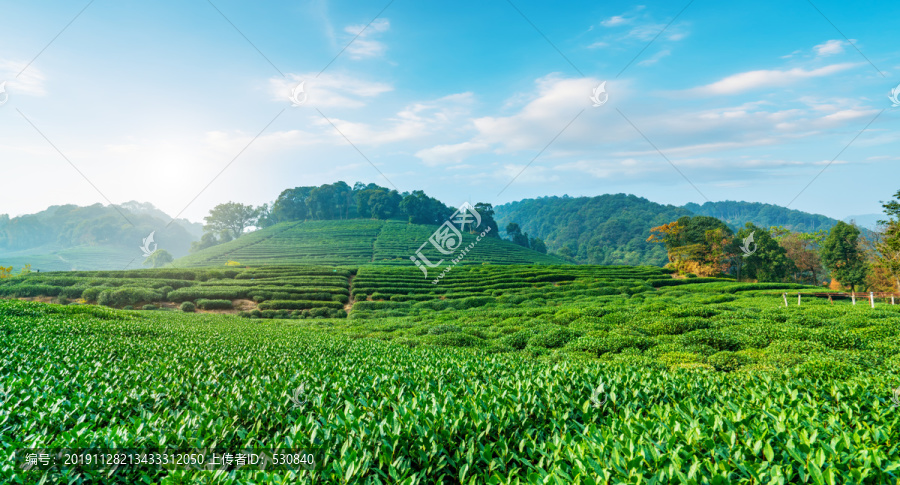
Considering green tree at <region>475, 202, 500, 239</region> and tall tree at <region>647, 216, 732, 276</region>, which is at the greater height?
green tree at <region>475, 202, 500, 239</region>

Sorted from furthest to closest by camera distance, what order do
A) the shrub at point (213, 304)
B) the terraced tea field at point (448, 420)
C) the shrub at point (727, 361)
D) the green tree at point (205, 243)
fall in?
1. the green tree at point (205, 243)
2. the shrub at point (213, 304)
3. the shrub at point (727, 361)
4. the terraced tea field at point (448, 420)

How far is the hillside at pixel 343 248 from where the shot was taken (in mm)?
67375

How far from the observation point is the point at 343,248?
73562 mm

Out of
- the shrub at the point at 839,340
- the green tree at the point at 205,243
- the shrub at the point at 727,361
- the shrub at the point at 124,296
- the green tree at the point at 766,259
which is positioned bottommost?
the shrub at the point at 124,296

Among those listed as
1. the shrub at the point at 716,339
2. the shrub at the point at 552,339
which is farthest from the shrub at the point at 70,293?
the shrub at the point at 716,339

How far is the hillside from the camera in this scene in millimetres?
67375

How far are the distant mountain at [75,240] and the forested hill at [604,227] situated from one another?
124622 mm

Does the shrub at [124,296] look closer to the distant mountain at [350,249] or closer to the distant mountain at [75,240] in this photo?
the distant mountain at [350,249]

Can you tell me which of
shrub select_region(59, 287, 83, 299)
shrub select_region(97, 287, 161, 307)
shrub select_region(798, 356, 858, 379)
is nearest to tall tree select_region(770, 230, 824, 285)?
shrub select_region(798, 356, 858, 379)

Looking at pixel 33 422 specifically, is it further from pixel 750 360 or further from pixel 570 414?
pixel 750 360

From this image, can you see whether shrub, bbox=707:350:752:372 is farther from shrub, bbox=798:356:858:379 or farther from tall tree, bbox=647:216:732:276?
tall tree, bbox=647:216:732:276

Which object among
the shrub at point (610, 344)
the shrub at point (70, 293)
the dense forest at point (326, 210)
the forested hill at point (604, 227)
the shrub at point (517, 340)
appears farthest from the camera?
the forested hill at point (604, 227)

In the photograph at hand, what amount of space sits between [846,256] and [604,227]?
8992 cm

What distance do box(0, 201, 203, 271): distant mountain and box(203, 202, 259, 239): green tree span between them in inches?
791
